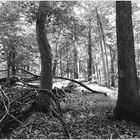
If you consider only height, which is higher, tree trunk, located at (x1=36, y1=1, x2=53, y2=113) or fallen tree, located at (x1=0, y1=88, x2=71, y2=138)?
tree trunk, located at (x1=36, y1=1, x2=53, y2=113)

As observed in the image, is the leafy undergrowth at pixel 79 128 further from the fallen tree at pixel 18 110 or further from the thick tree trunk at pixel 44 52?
the thick tree trunk at pixel 44 52

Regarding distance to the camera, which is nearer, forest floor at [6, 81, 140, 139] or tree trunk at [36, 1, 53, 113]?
forest floor at [6, 81, 140, 139]

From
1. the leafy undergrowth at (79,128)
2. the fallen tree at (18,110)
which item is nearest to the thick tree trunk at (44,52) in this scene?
the fallen tree at (18,110)

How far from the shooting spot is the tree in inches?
193

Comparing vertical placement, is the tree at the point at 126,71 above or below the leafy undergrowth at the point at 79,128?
above

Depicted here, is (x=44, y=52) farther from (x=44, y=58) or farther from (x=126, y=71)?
(x=126, y=71)

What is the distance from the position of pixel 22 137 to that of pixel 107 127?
7.93 feet

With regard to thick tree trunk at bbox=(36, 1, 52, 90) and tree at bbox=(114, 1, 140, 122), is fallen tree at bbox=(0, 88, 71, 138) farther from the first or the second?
tree at bbox=(114, 1, 140, 122)

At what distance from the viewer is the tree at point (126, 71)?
4891mm

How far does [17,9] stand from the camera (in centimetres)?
597

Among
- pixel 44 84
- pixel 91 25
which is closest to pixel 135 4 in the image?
pixel 91 25

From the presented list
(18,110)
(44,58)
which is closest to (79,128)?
(18,110)

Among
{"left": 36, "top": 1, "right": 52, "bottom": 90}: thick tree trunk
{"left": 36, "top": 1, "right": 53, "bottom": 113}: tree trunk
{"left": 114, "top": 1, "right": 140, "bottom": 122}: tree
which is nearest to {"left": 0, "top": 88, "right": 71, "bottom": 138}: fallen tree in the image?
{"left": 36, "top": 1, "right": 53, "bottom": 113}: tree trunk

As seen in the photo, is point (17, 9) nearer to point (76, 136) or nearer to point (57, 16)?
point (57, 16)
